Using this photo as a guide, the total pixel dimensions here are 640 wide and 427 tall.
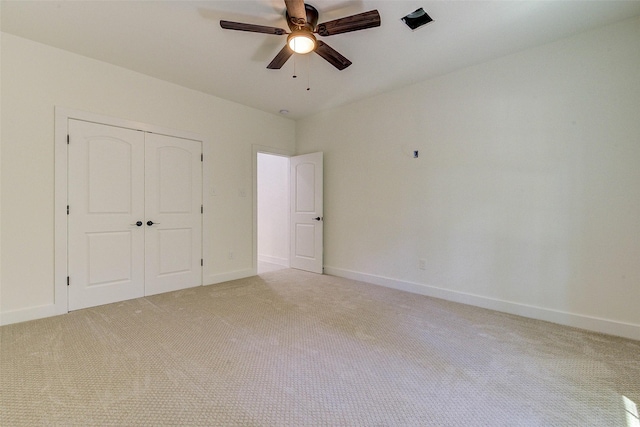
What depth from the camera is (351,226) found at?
4.42m

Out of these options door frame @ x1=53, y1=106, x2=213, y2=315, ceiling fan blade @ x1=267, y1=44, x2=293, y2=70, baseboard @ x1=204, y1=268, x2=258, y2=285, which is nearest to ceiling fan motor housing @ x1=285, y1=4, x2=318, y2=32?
ceiling fan blade @ x1=267, y1=44, x2=293, y2=70

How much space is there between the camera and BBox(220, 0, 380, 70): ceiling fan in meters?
1.98

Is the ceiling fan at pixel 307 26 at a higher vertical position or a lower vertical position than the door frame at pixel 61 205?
higher

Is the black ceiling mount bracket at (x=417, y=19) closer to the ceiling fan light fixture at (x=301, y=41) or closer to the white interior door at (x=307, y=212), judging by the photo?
the ceiling fan light fixture at (x=301, y=41)

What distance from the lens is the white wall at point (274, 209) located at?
5523mm

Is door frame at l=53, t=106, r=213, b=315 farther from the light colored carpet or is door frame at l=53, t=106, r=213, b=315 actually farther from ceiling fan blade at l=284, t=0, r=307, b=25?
ceiling fan blade at l=284, t=0, r=307, b=25

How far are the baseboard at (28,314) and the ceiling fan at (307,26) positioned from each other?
320 centimetres

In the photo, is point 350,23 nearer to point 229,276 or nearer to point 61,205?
point 61,205

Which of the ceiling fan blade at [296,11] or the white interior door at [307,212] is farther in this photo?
the white interior door at [307,212]

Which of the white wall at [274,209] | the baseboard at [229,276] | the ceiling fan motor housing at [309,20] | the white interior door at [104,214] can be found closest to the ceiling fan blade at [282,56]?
the ceiling fan motor housing at [309,20]

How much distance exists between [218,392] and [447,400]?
1353 mm

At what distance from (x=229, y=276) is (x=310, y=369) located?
2693 mm

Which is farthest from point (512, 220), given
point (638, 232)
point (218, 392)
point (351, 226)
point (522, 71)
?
point (218, 392)

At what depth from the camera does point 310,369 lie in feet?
6.27
